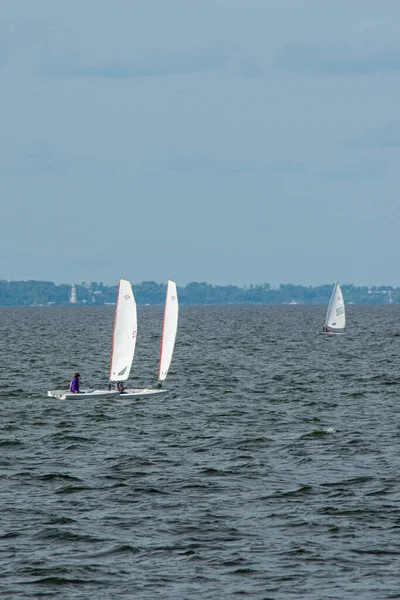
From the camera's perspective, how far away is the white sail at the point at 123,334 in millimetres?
60219

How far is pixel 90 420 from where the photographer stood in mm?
49812

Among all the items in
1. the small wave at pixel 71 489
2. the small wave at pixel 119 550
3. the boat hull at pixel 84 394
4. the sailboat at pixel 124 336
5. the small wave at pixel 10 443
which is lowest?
the small wave at pixel 119 550

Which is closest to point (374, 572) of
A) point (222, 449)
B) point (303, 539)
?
point (303, 539)

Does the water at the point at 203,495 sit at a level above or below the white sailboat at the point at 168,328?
below

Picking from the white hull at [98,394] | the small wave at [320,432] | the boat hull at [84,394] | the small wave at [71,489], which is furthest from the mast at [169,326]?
the small wave at [71,489]

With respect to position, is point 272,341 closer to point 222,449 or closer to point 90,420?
point 90,420

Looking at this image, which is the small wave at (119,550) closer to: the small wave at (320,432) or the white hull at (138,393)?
the small wave at (320,432)

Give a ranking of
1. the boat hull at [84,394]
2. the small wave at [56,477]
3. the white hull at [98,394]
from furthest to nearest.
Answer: the white hull at [98,394] → the boat hull at [84,394] → the small wave at [56,477]

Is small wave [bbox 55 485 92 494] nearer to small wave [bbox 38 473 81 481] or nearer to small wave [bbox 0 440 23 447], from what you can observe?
small wave [bbox 38 473 81 481]

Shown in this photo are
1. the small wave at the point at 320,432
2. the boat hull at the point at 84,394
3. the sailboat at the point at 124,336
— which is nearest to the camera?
the small wave at the point at 320,432

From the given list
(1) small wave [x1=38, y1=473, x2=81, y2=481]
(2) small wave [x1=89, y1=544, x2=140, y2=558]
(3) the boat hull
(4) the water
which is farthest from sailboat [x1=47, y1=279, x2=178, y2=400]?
(2) small wave [x1=89, y1=544, x2=140, y2=558]

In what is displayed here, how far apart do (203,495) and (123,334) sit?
29.4m

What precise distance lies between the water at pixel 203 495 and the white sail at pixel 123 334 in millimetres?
3026

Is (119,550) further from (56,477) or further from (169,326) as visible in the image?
(169,326)
